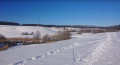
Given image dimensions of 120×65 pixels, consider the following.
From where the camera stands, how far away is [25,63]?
21.7 ft

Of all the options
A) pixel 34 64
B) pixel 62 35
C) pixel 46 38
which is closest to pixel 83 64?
pixel 34 64

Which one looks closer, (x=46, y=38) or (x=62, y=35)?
(x=46, y=38)

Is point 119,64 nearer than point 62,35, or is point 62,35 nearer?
point 119,64

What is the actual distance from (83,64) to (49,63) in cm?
162

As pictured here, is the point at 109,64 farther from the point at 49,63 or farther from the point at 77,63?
the point at 49,63

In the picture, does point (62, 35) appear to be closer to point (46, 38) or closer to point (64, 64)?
point (46, 38)

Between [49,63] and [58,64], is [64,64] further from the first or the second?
[49,63]

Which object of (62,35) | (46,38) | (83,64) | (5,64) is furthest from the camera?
(62,35)

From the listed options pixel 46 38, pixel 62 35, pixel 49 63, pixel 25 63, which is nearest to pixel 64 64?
pixel 49 63

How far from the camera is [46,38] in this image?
39.3m

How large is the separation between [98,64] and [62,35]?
35.7 m

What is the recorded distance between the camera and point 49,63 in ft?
22.6

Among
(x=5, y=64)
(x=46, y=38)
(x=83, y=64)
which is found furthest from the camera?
(x=46, y=38)

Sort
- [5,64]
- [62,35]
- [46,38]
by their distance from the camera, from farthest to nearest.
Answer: [62,35], [46,38], [5,64]
